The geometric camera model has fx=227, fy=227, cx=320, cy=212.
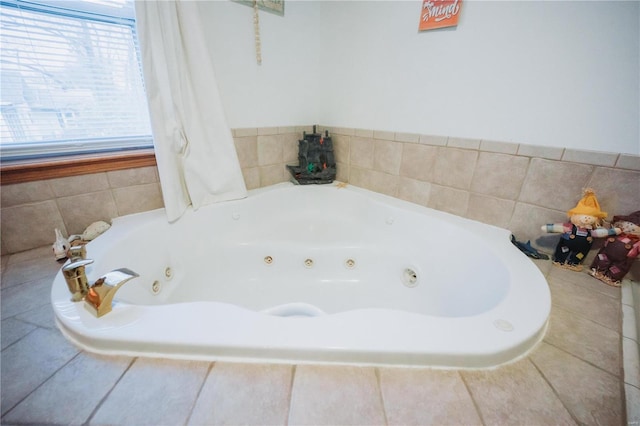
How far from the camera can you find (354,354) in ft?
1.68

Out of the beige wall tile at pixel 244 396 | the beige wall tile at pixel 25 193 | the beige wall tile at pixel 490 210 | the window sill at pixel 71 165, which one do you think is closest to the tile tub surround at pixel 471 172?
the beige wall tile at pixel 490 210

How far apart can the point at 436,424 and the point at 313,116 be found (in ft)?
5.56

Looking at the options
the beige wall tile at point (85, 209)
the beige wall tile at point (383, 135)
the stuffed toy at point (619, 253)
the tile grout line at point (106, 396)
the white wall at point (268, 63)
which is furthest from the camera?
the beige wall tile at point (383, 135)

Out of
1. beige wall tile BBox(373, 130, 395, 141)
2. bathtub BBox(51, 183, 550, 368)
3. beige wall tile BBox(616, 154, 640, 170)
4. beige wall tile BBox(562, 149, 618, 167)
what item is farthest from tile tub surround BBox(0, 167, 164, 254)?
beige wall tile BBox(616, 154, 640, 170)

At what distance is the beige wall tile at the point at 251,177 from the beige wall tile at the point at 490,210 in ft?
4.06

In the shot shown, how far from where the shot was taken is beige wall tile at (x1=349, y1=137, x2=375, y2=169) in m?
1.45

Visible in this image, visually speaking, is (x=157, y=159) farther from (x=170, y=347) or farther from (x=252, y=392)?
(x=252, y=392)

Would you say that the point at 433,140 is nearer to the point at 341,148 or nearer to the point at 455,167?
the point at 455,167

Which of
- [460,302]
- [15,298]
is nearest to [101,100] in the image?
[15,298]

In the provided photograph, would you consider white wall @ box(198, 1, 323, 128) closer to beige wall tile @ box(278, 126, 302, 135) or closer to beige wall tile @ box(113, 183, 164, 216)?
beige wall tile @ box(278, 126, 302, 135)

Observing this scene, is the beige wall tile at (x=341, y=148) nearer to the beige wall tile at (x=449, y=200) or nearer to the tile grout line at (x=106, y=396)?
the beige wall tile at (x=449, y=200)

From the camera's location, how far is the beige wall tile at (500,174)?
0.97 metres

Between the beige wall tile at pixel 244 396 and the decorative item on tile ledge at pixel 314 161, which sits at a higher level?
the decorative item on tile ledge at pixel 314 161

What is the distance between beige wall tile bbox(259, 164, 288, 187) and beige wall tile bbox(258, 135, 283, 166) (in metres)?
0.03
